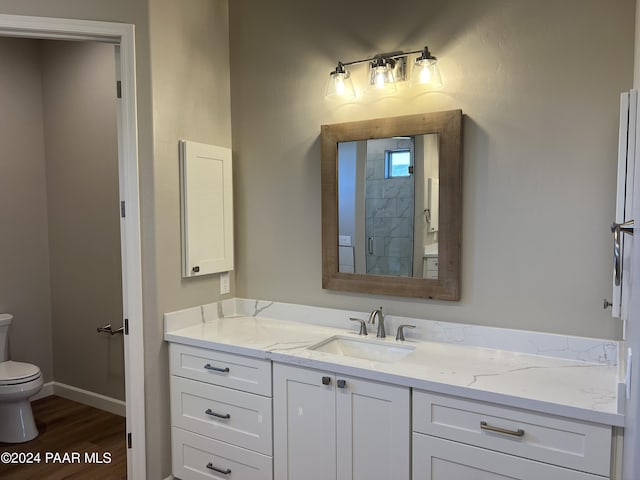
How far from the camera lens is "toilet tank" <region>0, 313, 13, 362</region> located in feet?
11.1

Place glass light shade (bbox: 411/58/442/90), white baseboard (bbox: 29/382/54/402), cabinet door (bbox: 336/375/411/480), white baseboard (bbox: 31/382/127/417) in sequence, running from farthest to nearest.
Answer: white baseboard (bbox: 29/382/54/402) → white baseboard (bbox: 31/382/127/417) → glass light shade (bbox: 411/58/442/90) → cabinet door (bbox: 336/375/411/480)

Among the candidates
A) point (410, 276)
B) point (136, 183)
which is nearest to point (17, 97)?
point (136, 183)

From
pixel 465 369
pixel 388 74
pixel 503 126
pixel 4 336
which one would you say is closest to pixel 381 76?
pixel 388 74

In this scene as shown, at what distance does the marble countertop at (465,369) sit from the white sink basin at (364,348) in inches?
1.4

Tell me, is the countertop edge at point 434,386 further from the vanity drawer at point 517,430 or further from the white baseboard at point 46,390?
the white baseboard at point 46,390

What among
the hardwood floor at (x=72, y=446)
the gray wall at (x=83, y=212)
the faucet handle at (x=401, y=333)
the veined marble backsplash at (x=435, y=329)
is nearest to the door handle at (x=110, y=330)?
the gray wall at (x=83, y=212)

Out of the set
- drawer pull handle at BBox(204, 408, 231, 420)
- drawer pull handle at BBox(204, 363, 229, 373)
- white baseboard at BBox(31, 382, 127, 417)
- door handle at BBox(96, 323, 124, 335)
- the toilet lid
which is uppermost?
drawer pull handle at BBox(204, 363, 229, 373)

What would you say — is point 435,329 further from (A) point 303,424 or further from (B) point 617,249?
(B) point 617,249

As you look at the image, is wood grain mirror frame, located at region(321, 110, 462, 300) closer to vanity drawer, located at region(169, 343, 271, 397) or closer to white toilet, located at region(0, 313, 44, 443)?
vanity drawer, located at region(169, 343, 271, 397)

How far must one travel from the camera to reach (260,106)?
111 inches

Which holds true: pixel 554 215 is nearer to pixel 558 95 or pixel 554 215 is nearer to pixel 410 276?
pixel 558 95

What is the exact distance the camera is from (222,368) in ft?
7.64

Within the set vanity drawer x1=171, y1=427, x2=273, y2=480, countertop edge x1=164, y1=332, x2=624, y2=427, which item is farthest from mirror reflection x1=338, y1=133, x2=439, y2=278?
vanity drawer x1=171, y1=427, x2=273, y2=480

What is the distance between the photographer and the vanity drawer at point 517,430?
4.98 ft
